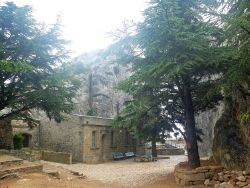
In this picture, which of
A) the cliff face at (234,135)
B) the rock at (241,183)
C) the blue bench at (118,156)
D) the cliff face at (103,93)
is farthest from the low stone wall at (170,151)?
the rock at (241,183)

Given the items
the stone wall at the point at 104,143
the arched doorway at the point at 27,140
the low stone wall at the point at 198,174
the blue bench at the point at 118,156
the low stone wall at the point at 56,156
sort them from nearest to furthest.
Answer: the low stone wall at the point at 198,174 < the low stone wall at the point at 56,156 < the stone wall at the point at 104,143 < the arched doorway at the point at 27,140 < the blue bench at the point at 118,156

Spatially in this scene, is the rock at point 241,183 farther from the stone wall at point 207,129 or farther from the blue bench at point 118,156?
the blue bench at point 118,156

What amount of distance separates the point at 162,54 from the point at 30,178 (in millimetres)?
7398

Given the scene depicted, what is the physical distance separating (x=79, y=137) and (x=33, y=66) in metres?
13.2

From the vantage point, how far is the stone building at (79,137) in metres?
28.4

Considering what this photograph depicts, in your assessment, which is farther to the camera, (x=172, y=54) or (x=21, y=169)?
(x=21, y=169)

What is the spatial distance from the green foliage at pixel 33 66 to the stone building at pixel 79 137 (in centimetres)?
1052

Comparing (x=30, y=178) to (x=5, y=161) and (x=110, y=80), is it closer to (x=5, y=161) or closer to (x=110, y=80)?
(x=5, y=161)

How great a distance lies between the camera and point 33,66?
53.8 ft

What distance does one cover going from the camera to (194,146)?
14297mm

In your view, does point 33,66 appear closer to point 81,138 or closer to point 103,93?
point 81,138

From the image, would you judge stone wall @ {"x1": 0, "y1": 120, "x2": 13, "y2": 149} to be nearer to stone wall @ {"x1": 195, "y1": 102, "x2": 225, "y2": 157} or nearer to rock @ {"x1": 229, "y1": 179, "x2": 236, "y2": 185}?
rock @ {"x1": 229, "y1": 179, "x2": 236, "y2": 185}

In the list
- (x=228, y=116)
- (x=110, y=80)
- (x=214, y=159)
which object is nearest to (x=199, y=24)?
(x=228, y=116)

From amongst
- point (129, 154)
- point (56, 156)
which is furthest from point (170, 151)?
point (56, 156)
